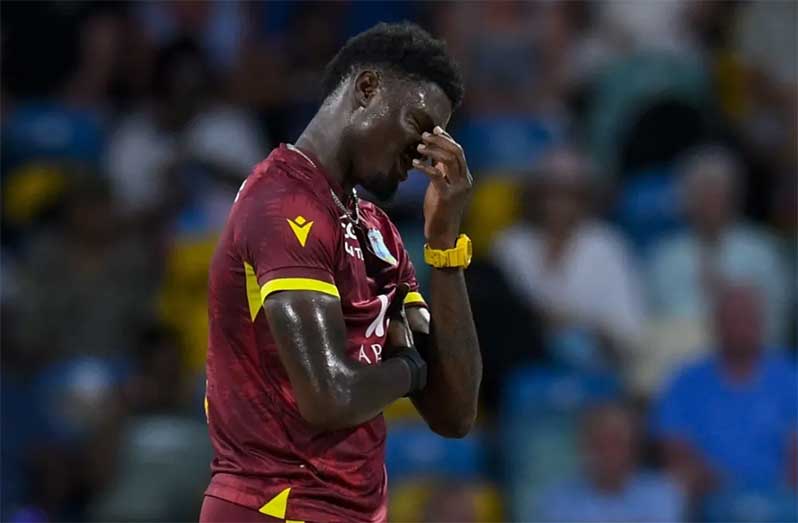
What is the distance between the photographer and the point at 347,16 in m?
10.7

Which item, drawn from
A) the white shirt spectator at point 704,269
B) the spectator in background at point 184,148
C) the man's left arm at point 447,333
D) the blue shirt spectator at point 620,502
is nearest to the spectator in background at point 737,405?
the blue shirt spectator at point 620,502

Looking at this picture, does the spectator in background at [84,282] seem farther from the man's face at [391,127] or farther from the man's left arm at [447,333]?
the man's face at [391,127]

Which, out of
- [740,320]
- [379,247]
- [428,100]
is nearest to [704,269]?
[740,320]

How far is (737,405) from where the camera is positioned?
8.20 metres

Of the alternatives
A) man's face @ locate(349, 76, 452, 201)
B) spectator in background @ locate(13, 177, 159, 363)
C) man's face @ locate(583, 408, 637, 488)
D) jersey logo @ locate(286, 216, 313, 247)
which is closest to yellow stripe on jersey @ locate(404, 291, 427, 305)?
man's face @ locate(349, 76, 452, 201)

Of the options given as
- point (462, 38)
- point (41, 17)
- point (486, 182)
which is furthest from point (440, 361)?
point (41, 17)

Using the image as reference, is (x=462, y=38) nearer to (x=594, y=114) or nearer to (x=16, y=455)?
(x=594, y=114)

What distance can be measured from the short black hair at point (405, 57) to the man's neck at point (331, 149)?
0.42ft

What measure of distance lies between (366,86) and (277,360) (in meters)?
0.74

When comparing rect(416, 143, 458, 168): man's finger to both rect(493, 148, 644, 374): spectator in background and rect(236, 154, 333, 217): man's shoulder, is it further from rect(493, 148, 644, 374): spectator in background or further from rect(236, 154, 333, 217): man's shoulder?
rect(493, 148, 644, 374): spectator in background

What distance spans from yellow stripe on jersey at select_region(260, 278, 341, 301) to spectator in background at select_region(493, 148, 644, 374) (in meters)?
5.09

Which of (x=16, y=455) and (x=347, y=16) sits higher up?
(x=347, y=16)

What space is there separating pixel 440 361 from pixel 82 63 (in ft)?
22.7

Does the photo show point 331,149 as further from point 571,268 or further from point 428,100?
point 571,268
